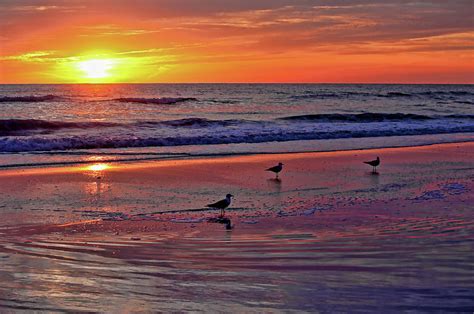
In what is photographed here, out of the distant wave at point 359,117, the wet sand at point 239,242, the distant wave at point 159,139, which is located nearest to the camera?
the wet sand at point 239,242

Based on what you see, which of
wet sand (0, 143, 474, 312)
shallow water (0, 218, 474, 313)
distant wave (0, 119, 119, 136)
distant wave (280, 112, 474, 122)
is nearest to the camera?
shallow water (0, 218, 474, 313)

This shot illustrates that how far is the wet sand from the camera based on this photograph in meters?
5.77

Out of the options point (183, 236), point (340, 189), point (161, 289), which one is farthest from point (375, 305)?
point (340, 189)

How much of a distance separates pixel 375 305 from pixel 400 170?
34.1ft

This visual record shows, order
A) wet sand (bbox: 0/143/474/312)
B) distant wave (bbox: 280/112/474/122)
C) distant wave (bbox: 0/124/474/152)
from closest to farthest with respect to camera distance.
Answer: wet sand (bbox: 0/143/474/312) < distant wave (bbox: 0/124/474/152) < distant wave (bbox: 280/112/474/122)

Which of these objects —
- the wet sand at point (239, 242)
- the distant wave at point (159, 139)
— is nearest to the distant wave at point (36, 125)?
the distant wave at point (159, 139)

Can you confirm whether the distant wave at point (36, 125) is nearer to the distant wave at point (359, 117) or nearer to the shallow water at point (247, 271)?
the distant wave at point (359, 117)

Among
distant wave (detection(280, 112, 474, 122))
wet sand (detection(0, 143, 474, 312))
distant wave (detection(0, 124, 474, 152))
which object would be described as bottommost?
distant wave (detection(280, 112, 474, 122))

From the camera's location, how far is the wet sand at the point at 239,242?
5.77 metres

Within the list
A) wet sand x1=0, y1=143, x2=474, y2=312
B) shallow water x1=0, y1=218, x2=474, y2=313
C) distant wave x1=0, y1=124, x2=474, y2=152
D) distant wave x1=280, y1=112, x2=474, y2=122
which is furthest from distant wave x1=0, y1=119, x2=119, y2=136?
shallow water x1=0, y1=218, x2=474, y2=313

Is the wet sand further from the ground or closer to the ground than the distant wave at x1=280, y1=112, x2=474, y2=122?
further from the ground

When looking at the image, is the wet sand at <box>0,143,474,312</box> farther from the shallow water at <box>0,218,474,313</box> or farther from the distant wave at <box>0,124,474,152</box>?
the distant wave at <box>0,124,474,152</box>

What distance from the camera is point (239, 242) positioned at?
7.98 metres

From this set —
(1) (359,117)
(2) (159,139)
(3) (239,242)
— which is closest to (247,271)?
(3) (239,242)
